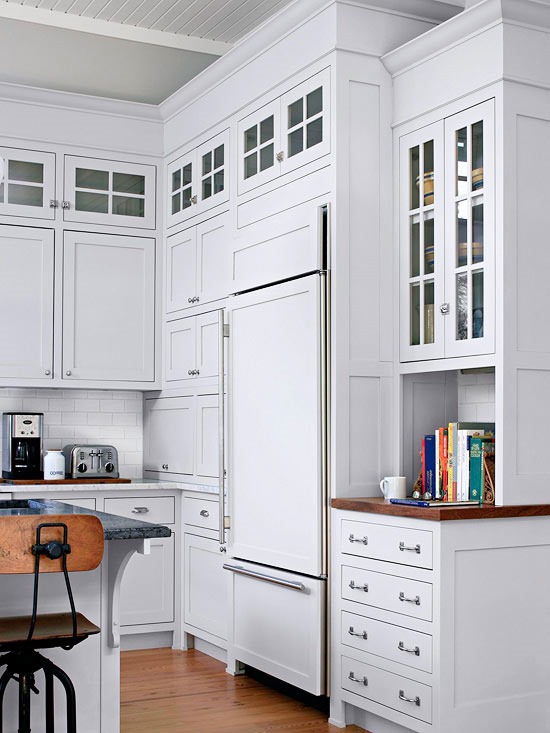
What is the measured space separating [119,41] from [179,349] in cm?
193

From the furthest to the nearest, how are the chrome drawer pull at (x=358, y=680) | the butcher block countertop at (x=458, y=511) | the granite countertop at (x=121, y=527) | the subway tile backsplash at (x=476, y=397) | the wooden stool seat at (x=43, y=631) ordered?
the subway tile backsplash at (x=476, y=397) < the chrome drawer pull at (x=358, y=680) < the butcher block countertop at (x=458, y=511) < the granite countertop at (x=121, y=527) < the wooden stool seat at (x=43, y=631)

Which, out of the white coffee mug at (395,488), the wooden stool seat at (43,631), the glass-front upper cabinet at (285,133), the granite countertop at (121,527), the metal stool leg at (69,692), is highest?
the glass-front upper cabinet at (285,133)

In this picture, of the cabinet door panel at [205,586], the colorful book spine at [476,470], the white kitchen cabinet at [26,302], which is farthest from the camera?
the white kitchen cabinet at [26,302]

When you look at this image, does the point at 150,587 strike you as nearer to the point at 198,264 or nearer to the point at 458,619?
the point at 198,264

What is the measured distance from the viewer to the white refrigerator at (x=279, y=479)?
3.92 m

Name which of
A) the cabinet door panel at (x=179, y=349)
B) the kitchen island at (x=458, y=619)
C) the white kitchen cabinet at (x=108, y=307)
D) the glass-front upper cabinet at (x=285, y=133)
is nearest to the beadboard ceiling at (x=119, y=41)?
the white kitchen cabinet at (x=108, y=307)

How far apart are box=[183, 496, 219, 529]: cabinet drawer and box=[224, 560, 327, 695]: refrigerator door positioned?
1.27 ft

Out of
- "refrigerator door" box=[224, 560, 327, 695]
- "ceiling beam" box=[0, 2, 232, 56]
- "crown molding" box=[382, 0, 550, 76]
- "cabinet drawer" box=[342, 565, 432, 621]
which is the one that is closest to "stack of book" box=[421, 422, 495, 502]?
"cabinet drawer" box=[342, 565, 432, 621]

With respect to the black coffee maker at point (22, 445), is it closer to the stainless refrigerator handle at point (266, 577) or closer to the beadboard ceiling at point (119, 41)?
the stainless refrigerator handle at point (266, 577)

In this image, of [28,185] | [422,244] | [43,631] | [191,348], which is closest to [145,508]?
[191,348]

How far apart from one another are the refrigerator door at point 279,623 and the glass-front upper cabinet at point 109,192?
214cm

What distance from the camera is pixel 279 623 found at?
4.16m

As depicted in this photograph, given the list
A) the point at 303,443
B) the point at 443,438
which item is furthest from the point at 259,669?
the point at 443,438

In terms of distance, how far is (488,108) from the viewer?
11.6 ft
